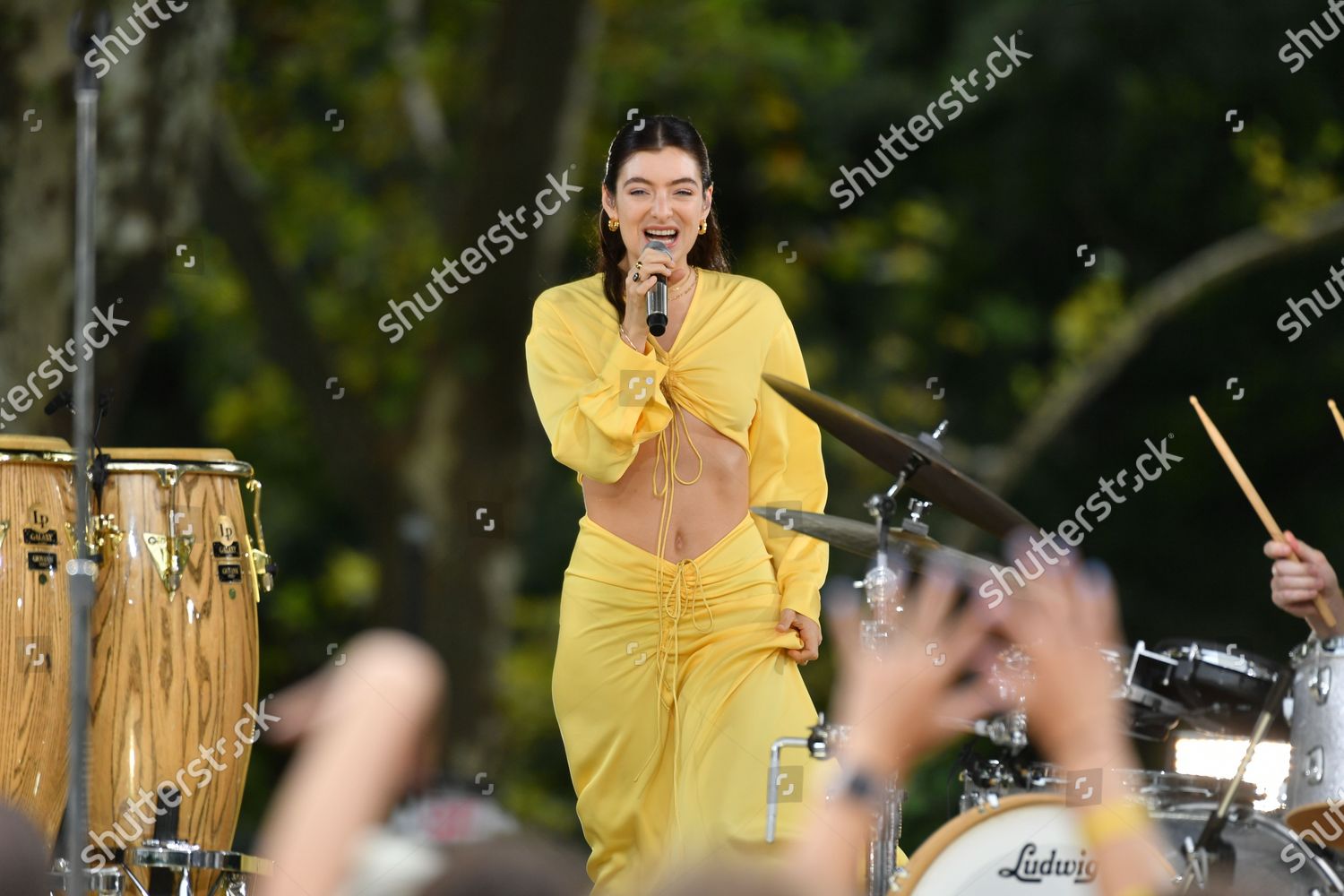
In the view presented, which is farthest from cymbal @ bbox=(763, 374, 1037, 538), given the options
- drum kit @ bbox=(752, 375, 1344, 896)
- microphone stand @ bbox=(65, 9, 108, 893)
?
microphone stand @ bbox=(65, 9, 108, 893)

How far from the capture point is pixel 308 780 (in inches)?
83.2

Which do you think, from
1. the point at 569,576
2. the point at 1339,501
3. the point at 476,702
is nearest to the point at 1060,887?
the point at 569,576

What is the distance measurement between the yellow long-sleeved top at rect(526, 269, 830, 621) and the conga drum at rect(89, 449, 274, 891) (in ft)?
3.80

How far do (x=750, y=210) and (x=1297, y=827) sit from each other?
9.12 m

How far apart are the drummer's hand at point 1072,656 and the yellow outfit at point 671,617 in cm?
244

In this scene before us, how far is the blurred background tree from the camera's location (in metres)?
11.3

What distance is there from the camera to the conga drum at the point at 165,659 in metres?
5.37

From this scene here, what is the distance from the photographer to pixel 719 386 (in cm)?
486

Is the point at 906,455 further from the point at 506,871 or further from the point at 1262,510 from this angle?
the point at 506,871

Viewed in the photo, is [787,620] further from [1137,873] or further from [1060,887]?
[1137,873]
